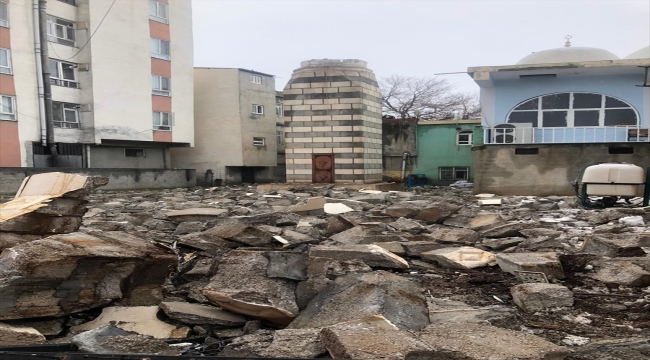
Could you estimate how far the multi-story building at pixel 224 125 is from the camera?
27.5 metres

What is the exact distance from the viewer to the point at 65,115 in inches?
847

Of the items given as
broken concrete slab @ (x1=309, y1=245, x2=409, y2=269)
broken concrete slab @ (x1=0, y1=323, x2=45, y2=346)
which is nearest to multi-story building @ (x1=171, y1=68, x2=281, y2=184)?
broken concrete slab @ (x1=309, y1=245, x2=409, y2=269)

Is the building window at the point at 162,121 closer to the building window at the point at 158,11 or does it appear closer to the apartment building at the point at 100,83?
the apartment building at the point at 100,83

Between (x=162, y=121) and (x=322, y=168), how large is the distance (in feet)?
→ 36.9

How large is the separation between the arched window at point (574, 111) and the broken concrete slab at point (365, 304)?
1511 cm

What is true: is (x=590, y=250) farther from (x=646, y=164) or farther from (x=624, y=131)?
(x=624, y=131)

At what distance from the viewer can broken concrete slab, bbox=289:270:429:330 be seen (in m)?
2.97

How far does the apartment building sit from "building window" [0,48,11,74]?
0.11 feet

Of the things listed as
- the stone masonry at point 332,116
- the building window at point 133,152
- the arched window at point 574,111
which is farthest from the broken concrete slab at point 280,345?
the building window at point 133,152

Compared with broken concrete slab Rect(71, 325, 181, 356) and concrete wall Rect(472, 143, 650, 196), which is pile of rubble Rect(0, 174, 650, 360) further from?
concrete wall Rect(472, 143, 650, 196)

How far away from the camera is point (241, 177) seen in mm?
29000

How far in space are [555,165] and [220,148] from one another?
62.9ft

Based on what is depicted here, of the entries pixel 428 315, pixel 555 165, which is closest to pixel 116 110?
pixel 555 165

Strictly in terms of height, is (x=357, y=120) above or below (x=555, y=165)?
above
